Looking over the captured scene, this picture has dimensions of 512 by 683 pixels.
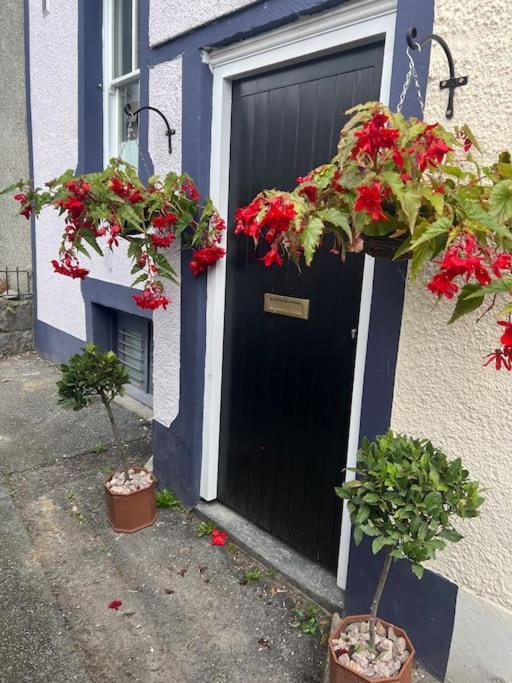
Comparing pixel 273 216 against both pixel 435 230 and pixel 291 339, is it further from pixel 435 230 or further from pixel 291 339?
pixel 291 339

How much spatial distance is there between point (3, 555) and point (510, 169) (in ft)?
10.3

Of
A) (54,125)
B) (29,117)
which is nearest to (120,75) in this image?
(54,125)

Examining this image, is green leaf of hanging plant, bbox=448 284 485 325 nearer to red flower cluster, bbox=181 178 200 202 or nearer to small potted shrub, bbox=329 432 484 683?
small potted shrub, bbox=329 432 484 683

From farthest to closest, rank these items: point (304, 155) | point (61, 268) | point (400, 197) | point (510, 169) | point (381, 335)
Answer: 1. point (61, 268)
2. point (304, 155)
3. point (381, 335)
4. point (510, 169)
5. point (400, 197)

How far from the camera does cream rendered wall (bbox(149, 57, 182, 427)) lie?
10.2ft

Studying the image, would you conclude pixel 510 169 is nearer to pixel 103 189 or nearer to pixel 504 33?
pixel 504 33

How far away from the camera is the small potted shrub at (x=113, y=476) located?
10.2 feet

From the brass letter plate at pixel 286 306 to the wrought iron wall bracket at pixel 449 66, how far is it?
112 centimetres

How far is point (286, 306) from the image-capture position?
2.73 m

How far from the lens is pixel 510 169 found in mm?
1410

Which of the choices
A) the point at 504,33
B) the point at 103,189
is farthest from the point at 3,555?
the point at 504,33

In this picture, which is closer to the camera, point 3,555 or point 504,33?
point 504,33

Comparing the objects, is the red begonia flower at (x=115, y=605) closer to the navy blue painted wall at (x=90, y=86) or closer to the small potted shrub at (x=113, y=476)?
the small potted shrub at (x=113, y=476)

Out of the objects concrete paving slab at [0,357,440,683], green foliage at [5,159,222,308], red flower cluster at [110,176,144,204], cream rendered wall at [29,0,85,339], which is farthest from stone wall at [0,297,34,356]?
red flower cluster at [110,176,144,204]
